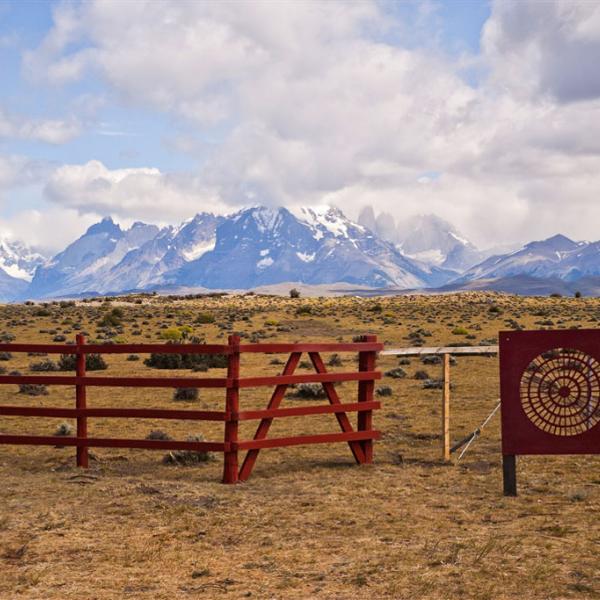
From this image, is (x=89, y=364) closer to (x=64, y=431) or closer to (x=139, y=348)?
(x=64, y=431)

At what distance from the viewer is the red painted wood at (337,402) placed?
40.3ft

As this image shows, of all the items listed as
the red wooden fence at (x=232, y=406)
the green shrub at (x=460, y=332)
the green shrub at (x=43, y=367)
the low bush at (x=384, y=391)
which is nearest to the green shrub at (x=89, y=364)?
the green shrub at (x=43, y=367)

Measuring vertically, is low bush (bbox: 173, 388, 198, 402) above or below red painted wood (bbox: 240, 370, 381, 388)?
below

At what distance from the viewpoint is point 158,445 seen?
1169 cm

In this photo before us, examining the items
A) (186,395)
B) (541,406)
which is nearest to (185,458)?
(541,406)

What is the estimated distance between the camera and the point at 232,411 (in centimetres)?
1134

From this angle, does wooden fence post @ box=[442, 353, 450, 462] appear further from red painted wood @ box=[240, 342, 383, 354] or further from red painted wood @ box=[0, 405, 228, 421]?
red painted wood @ box=[0, 405, 228, 421]

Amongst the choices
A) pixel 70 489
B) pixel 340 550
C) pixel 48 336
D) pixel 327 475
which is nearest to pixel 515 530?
pixel 340 550

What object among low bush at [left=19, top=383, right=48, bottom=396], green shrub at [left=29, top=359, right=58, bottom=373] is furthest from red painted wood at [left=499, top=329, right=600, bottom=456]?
green shrub at [left=29, top=359, right=58, bottom=373]

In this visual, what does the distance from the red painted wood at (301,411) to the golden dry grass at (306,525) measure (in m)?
0.95

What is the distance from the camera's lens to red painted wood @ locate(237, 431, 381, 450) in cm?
1151

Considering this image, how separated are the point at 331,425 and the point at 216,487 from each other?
21.0 ft

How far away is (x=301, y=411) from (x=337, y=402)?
0.72 m

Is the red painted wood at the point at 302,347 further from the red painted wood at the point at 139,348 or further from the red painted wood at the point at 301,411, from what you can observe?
the red painted wood at the point at 301,411
